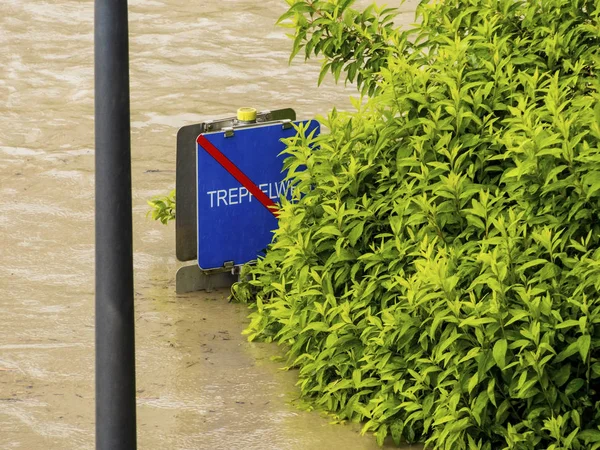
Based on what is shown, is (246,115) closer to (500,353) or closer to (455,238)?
(455,238)

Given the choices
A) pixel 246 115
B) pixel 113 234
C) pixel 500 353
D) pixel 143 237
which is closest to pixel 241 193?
pixel 246 115

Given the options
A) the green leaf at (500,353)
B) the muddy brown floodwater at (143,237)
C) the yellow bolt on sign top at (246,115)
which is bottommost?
the muddy brown floodwater at (143,237)

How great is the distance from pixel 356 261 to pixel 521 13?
5.55ft

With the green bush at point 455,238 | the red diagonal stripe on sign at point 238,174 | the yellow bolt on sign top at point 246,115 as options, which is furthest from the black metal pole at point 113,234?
the yellow bolt on sign top at point 246,115

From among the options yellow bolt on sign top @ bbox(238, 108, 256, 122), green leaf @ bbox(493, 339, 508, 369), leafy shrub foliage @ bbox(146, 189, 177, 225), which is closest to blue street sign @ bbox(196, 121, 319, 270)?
yellow bolt on sign top @ bbox(238, 108, 256, 122)

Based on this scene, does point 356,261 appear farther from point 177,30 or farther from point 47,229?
point 177,30

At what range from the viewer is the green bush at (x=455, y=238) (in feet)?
16.4

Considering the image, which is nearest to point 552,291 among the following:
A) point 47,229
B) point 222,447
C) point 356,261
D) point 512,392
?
point 512,392

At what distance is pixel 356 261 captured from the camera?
5.98 meters

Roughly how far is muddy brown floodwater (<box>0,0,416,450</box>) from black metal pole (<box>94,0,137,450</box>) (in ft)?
4.76

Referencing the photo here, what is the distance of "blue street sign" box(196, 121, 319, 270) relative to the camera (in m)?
6.84

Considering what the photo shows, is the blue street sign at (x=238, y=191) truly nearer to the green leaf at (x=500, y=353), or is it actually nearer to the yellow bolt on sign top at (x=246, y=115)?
the yellow bolt on sign top at (x=246, y=115)

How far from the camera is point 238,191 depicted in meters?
6.94

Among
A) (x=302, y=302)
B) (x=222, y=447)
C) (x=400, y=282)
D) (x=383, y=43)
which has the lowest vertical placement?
(x=222, y=447)
